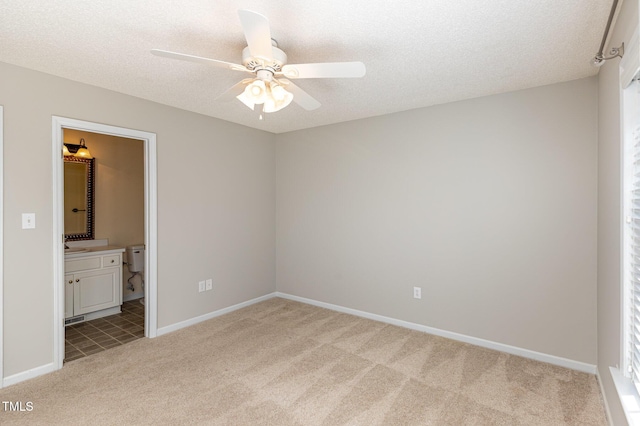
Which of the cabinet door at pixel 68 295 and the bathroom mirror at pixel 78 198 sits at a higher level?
the bathroom mirror at pixel 78 198

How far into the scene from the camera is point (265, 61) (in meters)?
1.77

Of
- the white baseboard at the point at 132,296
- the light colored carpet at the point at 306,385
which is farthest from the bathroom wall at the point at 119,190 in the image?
the light colored carpet at the point at 306,385

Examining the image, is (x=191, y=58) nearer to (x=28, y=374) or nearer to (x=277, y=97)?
(x=277, y=97)

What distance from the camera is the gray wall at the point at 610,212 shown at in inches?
67.2

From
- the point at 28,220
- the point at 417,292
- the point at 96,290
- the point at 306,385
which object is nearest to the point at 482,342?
the point at 417,292

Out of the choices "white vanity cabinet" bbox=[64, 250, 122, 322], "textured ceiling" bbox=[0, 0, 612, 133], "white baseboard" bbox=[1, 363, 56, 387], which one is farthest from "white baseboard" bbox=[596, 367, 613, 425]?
"white vanity cabinet" bbox=[64, 250, 122, 322]

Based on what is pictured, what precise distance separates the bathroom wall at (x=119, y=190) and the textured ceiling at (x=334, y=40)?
1797 mm

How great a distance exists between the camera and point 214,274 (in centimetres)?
372

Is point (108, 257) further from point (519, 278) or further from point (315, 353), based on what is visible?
point (519, 278)

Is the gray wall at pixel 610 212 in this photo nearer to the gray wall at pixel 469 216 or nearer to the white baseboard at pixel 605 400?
the white baseboard at pixel 605 400

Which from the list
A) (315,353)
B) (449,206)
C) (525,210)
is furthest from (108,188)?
(525,210)

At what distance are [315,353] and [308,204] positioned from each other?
200 centimetres

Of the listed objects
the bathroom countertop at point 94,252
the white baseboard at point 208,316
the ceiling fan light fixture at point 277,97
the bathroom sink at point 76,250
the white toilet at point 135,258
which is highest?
the ceiling fan light fixture at point 277,97

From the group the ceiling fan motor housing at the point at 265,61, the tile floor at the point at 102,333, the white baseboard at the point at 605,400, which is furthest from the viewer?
the tile floor at the point at 102,333
